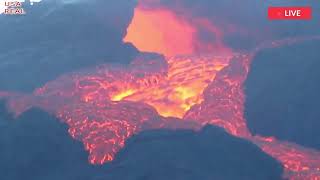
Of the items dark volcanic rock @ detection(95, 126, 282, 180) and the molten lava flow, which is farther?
the molten lava flow

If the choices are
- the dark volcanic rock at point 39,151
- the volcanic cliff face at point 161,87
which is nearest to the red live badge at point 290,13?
the volcanic cliff face at point 161,87

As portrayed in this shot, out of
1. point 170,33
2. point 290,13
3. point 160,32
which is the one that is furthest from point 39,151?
point 290,13

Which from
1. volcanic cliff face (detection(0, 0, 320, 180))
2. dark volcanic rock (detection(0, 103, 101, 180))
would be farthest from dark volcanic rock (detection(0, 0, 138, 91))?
dark volcanic rock (detection(0, 103, 101, 180))

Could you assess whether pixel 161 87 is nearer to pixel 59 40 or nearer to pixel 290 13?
pixel 59 40

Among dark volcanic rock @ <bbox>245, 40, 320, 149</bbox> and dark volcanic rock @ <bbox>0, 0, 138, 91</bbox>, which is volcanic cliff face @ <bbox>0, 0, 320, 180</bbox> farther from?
dark volcanic rock @ <bbox>245, 40, 320, 149</bbox>

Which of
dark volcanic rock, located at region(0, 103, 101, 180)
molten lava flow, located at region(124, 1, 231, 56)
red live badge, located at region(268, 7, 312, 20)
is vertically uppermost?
red live badge, located at region(268, 7, 312, 20)
